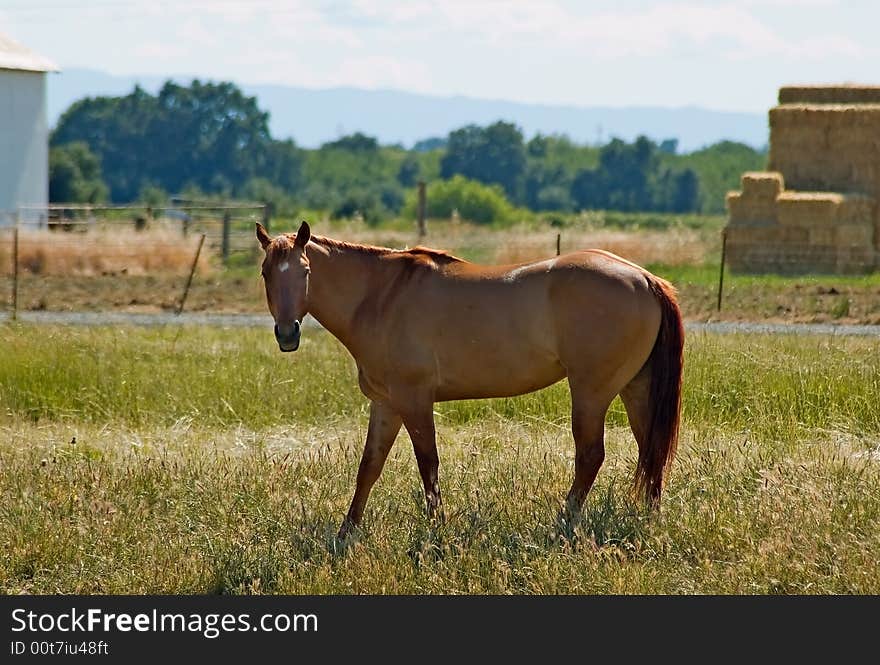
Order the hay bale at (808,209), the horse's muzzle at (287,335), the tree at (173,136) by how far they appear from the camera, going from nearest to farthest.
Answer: the horse's muzzle at (287,335), the hay bale at (808,209), the tree at (173,136)

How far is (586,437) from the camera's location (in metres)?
8.34

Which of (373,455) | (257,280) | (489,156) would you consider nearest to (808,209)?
(257,280)

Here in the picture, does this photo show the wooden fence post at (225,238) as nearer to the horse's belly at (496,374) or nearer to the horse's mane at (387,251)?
the horse's mane at (387,251)

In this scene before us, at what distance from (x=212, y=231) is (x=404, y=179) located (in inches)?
2700

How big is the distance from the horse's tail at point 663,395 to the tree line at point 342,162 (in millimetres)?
77520

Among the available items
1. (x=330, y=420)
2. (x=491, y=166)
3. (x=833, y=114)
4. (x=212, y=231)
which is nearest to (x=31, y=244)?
(x=212, y=231)

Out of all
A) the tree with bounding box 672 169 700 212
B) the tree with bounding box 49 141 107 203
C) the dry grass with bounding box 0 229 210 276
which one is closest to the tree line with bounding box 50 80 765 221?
the tree with bounding box 672 169 700 212

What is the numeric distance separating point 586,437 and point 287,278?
6.35 feet

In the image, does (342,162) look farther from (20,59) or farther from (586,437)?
(586,437)

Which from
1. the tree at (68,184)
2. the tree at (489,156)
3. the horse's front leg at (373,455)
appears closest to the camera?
the horse's front leg at (373,455)

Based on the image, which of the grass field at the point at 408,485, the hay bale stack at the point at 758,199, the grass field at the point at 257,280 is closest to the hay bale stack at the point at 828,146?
the hay bale stack at the point at 758,199

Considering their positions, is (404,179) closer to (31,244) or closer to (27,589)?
(31,244)

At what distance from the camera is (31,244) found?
27.5 meters

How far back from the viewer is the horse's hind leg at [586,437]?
830 cm
